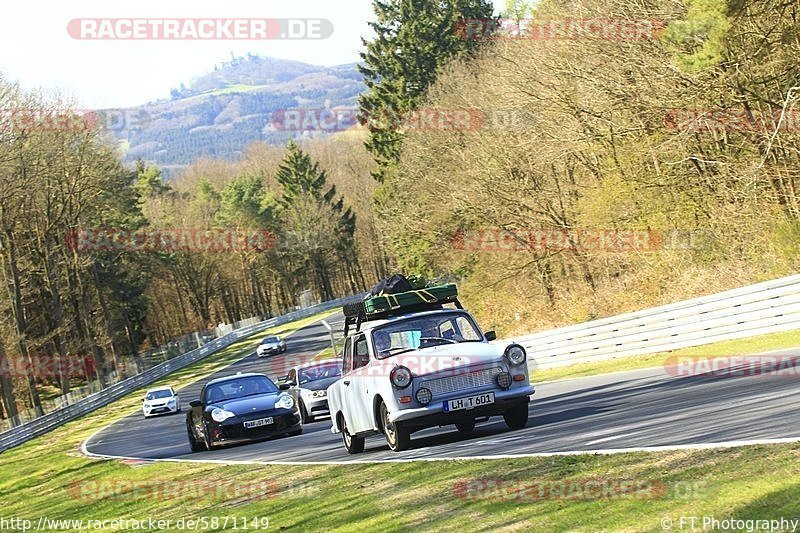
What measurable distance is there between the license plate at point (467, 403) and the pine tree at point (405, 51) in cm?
5483

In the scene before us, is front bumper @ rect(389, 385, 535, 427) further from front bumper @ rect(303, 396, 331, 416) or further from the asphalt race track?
front bumper @ rect(303, 396, 331, 416)

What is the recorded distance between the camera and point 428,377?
13312 millimetres

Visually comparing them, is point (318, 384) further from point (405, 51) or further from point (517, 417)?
point (405, 51)

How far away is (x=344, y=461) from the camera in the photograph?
1392cm

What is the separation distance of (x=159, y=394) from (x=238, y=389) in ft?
88.0

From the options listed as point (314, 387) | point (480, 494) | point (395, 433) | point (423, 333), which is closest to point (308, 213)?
point (314, 387)

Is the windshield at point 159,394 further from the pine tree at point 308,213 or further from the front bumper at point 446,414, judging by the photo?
the pine tree at point 308,213

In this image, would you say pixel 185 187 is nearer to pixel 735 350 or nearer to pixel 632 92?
pixel 632 92

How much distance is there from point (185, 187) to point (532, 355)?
120 m

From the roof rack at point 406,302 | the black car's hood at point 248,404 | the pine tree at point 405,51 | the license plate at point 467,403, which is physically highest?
the pine tree at point 405,51

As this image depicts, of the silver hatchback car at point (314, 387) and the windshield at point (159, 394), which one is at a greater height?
the silver hatchback car at point (314, 387)

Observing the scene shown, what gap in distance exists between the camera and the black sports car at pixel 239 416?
2069 cm

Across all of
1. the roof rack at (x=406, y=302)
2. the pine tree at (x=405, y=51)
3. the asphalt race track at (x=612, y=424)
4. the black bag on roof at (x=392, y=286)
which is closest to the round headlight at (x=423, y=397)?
the asphalt race track at (x=612, y=424)

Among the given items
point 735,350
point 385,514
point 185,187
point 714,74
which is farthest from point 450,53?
point 185,187
